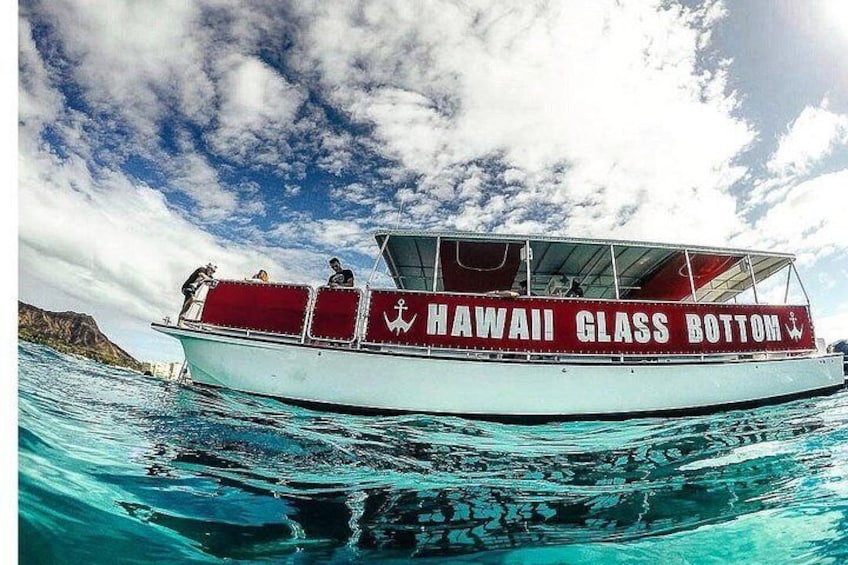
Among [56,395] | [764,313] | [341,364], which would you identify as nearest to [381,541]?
[341,364]

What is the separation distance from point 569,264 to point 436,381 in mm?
4774

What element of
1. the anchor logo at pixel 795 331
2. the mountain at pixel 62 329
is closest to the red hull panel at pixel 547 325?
the anchor logo at pixel 795 331

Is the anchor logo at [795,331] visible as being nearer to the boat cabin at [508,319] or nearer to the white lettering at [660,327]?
the boat cabin at [508,319]

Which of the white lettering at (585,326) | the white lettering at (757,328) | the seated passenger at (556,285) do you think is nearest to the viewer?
the white lettering at (585,326)

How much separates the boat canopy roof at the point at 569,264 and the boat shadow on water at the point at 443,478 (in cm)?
281

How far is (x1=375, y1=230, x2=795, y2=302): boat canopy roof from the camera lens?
809cm

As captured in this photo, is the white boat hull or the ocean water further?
the white boat hull

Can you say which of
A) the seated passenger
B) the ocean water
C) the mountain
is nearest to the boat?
the ocean water

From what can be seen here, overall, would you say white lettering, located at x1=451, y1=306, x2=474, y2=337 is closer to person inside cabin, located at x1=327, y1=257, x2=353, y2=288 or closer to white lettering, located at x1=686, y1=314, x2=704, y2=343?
person inside cabin, located at x1=327, y1=257, x2=353, y2=288

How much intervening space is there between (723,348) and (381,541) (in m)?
7.22

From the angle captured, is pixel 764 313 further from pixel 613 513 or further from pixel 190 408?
pixel 190 408

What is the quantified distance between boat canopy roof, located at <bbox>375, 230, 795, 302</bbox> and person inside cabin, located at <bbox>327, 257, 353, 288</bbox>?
0.90m

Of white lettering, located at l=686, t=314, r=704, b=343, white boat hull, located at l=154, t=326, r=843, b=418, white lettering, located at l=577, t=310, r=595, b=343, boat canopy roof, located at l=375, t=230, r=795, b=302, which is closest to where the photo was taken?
white boat hull, located at l=154, t=326, r=843, b=418

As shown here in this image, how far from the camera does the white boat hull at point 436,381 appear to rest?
22.1ft
